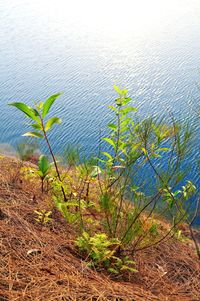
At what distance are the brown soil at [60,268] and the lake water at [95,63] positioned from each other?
9.89 ft

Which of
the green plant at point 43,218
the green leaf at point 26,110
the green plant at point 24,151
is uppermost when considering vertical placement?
the green leaf at point 26,110

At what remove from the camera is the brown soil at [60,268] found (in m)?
1.87

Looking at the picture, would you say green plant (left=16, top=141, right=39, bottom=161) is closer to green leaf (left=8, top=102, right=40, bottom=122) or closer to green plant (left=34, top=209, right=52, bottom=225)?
green leaf (left=8, top=102, right=40, bottom=122)

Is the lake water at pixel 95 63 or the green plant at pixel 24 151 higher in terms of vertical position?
the lake water at pixel 95 63

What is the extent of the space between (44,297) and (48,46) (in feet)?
40.8

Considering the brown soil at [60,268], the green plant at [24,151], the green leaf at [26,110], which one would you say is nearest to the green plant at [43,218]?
the brown soil at [60,268]

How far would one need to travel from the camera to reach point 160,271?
265 cm

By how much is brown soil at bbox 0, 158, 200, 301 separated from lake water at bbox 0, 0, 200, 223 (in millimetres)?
3013

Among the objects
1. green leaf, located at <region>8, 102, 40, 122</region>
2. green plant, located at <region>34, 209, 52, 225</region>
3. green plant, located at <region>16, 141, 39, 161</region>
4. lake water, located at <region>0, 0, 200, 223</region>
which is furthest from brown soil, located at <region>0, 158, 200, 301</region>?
lake water, located at <region>0, 0, 200, 223</region>

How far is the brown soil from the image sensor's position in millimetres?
1872

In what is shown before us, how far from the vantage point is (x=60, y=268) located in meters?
2.11

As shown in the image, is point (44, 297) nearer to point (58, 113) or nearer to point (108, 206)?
point (108, 206)

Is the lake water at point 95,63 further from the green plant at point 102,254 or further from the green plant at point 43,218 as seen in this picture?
the green plant at point 102,254

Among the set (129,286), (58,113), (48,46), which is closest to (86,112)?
(58,113)
